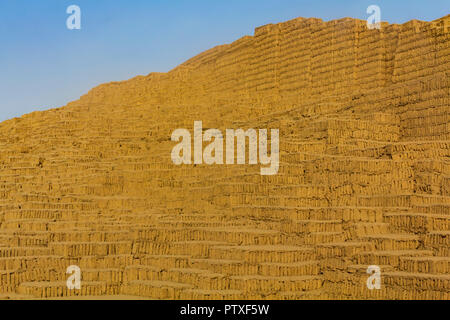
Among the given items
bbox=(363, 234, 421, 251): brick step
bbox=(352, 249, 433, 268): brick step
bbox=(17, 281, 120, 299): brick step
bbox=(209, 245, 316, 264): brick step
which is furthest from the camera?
bbox=(363, 234, 421, 251): brick step

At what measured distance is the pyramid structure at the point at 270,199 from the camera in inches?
409

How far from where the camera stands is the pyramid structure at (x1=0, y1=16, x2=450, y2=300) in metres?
10.4

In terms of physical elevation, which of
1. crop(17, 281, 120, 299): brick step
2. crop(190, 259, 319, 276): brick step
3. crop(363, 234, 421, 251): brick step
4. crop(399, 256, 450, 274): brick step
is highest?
crop(363, 234, 421, 251): brick step

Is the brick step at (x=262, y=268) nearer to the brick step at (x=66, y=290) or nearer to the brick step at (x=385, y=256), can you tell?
the brick step at (x=385, y=256)

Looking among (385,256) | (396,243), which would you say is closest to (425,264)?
(385,256)

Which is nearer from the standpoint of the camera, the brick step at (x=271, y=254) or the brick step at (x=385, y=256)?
the brick step at (x=385, y=256)

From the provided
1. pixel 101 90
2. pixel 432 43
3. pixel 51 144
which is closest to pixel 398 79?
pixel 432 43

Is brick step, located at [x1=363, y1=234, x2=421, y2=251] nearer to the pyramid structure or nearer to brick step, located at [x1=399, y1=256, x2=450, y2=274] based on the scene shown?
the pyramid structure

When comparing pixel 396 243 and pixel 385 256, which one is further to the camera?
pixel 396 243

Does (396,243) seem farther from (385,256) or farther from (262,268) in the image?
(262,268)

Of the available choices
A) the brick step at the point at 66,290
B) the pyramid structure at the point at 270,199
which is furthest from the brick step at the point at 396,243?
the brick step at the point at 66,290

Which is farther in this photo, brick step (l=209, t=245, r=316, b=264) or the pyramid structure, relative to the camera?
brick step (l=209, t=245, r=316, b=264)

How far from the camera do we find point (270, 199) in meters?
12.7

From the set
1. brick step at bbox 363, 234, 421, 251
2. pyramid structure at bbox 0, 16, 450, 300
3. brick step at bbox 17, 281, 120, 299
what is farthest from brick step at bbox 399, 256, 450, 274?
brick step at bbox 17, 281, 120, 299
